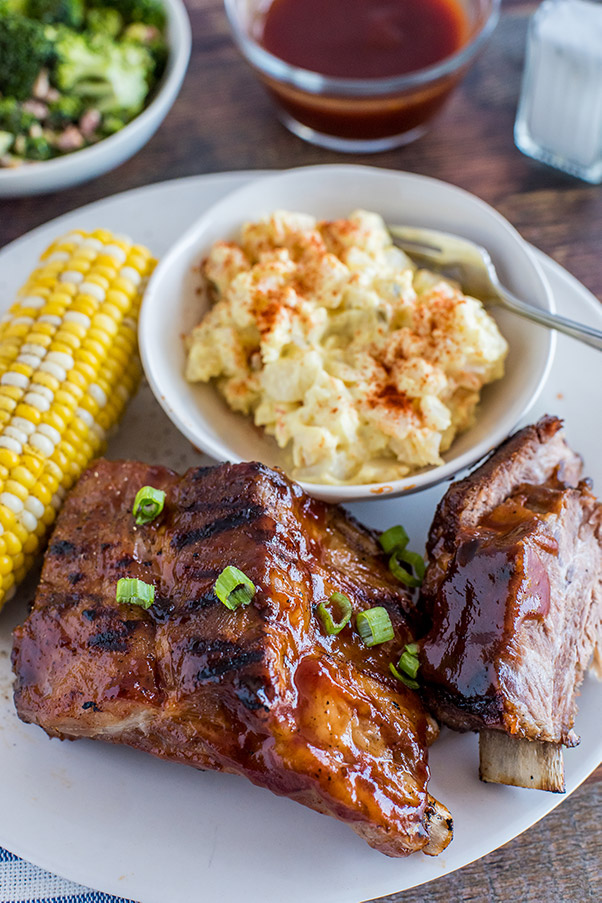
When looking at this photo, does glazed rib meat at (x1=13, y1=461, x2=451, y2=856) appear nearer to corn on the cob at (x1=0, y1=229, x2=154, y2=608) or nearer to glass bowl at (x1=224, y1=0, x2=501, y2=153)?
corn on the cob at (x1=0, y1=229, x2=154, y2=608)

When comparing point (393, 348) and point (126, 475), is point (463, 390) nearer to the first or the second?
point (393, 348)

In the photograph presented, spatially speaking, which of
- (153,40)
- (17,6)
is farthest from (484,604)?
(17,6)

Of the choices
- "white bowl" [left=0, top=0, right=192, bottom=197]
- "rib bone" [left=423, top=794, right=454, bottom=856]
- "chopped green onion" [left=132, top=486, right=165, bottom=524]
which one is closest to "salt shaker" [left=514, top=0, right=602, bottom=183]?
"white bowl" [left=0, top=0, right=192, bottom=197]

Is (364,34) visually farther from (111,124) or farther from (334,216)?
(111,124)

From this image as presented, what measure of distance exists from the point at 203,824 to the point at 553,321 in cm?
210

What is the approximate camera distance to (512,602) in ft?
7.95

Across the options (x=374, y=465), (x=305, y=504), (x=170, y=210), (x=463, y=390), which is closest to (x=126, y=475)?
(x=305, y=504)

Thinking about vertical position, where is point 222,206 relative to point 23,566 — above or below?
above

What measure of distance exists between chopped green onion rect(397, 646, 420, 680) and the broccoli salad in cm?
305

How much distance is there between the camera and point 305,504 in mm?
2783

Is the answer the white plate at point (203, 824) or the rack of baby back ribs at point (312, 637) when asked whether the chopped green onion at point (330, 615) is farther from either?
the white plate at point (203, 824)

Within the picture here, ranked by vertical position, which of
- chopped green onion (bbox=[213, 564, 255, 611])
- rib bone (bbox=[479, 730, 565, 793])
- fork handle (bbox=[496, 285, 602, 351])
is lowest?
rib bone (bbox=[479, 730, 565, 793])

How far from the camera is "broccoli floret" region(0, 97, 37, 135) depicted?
4145mm

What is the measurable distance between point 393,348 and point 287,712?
1393 millimetres
